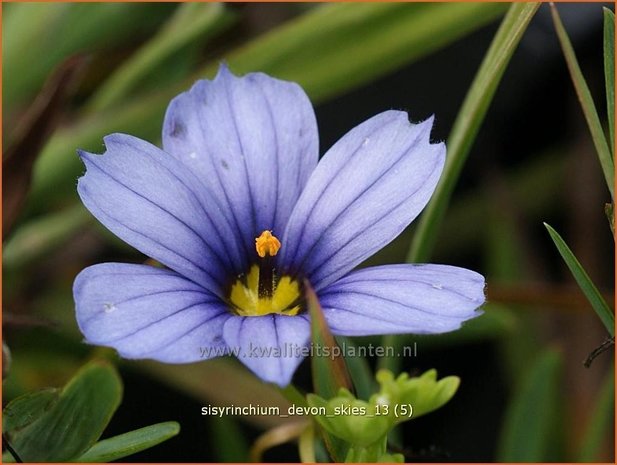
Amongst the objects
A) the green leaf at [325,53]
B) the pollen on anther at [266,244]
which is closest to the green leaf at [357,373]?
the pollen on anther at [266,244]

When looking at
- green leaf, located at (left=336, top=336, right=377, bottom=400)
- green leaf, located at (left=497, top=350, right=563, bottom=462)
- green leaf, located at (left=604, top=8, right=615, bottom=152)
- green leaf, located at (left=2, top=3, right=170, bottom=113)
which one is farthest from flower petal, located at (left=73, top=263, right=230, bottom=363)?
green leaf, located at (left=2, top=3, right=170, bottom=113)

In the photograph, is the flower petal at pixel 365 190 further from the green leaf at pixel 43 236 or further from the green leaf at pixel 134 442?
the green leaf at pixel 43 236

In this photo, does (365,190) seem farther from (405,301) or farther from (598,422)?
(598,422)

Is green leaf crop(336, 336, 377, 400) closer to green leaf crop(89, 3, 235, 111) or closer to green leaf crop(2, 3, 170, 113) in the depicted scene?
green leaf crop(89, 3, 235, 111)

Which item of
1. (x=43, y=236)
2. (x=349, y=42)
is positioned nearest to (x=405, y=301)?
(x=349, y=42)

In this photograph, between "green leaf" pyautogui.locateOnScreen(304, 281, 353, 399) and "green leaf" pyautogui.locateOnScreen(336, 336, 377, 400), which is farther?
"green leaf" pyautogui.locateOnScreen(336, 336, 377, 400)

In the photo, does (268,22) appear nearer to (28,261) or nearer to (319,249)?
(28,261)

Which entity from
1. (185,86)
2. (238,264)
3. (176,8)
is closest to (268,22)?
(176,8)
